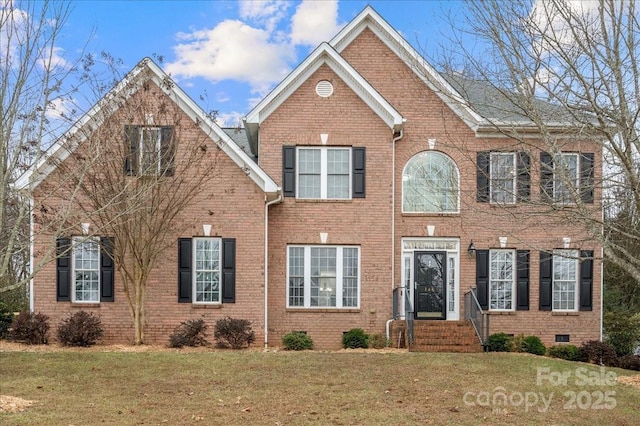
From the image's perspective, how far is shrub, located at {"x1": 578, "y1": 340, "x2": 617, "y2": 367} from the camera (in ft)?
47.1

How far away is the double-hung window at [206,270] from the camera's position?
14.6 m

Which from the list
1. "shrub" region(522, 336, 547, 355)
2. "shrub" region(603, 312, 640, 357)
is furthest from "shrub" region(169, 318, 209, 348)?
"shrub" region(603, 312, 640, 357)

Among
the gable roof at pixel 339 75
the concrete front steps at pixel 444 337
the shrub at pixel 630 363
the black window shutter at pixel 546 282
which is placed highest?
the gable roof at pixel 339 75

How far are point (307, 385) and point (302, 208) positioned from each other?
6785 millimetres

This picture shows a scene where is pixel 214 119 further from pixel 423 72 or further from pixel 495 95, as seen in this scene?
pixel 495 95

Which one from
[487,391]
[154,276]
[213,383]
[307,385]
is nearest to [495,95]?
[487,391]

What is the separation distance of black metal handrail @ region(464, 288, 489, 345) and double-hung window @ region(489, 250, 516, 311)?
0.81 metres

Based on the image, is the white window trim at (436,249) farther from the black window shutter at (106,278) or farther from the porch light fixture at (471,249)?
the black window shutter at (106,278)

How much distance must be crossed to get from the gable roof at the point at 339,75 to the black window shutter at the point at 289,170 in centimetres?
117

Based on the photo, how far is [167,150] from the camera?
13500 mm

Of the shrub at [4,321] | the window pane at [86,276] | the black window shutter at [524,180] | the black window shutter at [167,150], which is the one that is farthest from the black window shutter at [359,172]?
the shrub at [4,321]

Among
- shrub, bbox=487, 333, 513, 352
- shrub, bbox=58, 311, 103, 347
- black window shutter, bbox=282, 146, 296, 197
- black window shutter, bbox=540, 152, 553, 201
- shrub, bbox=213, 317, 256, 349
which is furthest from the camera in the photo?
black window shutter, bbox=282, 146, 296, 197

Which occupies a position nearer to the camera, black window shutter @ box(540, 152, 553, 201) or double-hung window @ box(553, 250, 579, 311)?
black window shutter @ box(540, 152, 553, 201)

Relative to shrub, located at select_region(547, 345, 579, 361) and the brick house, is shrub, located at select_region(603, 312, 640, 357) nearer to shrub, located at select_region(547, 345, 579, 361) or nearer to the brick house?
the brick house
